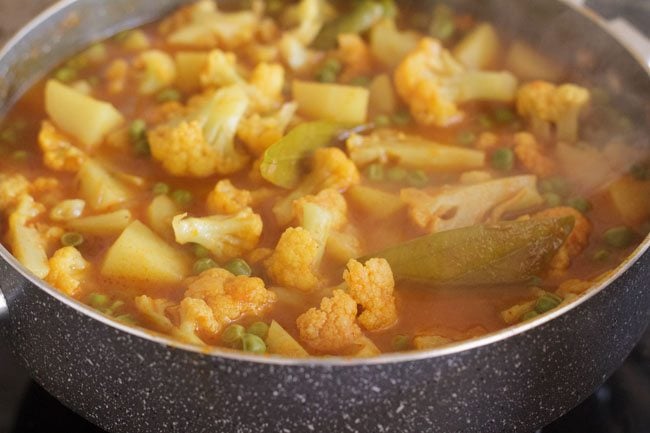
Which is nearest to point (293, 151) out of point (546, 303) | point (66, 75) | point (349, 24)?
point (349, 24)

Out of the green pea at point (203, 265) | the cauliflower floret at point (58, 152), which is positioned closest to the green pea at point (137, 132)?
Result: the cauliflower floret at point (58, 152)

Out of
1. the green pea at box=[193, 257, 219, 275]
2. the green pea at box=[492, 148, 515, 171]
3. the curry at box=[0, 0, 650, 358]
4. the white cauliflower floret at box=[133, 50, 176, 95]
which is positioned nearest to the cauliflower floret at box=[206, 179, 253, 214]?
the curry at box=[0, 0, 650, 358]

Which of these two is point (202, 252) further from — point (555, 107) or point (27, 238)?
point (555, 107)

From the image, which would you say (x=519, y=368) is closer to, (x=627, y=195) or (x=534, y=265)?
(x=534, y=265)

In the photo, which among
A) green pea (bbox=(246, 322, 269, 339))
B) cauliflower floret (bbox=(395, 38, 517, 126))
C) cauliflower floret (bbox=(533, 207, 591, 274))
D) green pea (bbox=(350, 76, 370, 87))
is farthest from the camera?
green pea (bbox=(350, 76, 370, 87))

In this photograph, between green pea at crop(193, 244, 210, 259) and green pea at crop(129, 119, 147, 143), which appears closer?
green pea at crop(193, 244, 210, 259)

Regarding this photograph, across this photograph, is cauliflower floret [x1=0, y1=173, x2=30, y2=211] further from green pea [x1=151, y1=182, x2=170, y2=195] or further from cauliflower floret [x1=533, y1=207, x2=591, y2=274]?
cauliflower floret [x1=533, y1=207, x2=591, y2=274]

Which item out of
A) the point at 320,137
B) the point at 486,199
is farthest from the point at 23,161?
the point at 486,199

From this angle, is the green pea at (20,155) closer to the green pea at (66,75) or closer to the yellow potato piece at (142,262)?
the green pea at (66,75)
